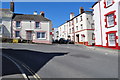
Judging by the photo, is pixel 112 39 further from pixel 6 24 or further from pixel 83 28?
pixel 6 24

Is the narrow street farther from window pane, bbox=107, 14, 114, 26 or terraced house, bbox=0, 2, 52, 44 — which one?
terraced house, bbox=0, 2, 52, 44

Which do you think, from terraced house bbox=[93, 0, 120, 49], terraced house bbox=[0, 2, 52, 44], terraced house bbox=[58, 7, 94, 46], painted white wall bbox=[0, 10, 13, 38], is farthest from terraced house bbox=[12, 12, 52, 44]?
terraced house bbox=[93, 0, 120, 49]

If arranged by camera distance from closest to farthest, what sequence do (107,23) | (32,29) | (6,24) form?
(107,23), (6,24), (32,29)

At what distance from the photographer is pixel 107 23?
61.2 ft

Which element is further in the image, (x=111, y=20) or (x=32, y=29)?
(x=32, y=29)

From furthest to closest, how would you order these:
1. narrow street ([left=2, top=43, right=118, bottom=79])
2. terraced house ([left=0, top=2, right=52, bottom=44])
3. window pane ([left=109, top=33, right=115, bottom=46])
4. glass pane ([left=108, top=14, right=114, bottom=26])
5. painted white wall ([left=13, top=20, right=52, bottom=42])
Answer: painted white wall ([left=13, top=20, right=52, bottom=42]) < terraced house ([left=0, top=2, right=52, bottom=44]) < glass pane ([left=108, top=14, right=114, bottom=26]) < window pane ([left=109, top=33, right=115, bottom=46]) < narrow street ([left=2, top=43, right=118, bottom=79])

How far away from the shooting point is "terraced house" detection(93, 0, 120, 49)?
1662 centimetres

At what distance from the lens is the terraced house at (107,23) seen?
16.6 m

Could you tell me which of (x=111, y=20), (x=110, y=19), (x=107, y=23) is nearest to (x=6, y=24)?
(x=107, y=23)

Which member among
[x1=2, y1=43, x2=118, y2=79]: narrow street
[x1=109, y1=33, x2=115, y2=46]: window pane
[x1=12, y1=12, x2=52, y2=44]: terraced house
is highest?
[x1=12, y1=12, x2=52, y2=44]: terraced house

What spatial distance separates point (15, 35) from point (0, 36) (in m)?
3.40

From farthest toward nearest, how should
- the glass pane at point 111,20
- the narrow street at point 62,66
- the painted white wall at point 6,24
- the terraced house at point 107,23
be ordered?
the painted white wall at point 6,24, the glass pane at point 111,20, the terraced house at point 107,23, the narrow street at point 62,66

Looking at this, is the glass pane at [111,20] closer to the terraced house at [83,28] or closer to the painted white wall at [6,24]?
the terraced house at [83,28]

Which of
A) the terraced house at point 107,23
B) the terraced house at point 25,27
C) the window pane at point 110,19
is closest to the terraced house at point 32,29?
the terraced house at point 25,27
